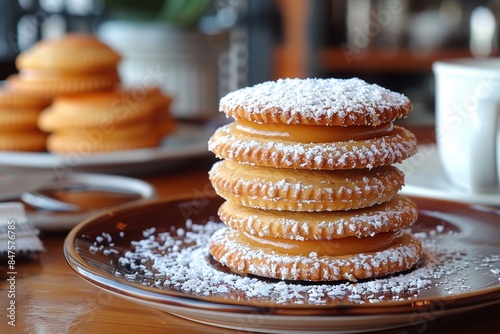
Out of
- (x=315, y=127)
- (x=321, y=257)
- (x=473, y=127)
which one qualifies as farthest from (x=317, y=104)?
(x=473, y=127)

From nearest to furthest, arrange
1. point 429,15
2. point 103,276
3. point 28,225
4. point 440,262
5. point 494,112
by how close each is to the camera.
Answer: point 103,276, point 440,262, point 28,225, point 494,112, point 429,15

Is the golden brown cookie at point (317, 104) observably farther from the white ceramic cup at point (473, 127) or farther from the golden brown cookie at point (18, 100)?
the golden brown cookie at point (18, 100)

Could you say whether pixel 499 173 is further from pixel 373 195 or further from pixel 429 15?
pixel 429 15

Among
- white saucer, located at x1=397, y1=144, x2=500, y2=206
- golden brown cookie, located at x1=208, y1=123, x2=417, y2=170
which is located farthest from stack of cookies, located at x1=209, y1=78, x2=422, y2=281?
white saucer, located at x1=397, y1=144, x2=500, y2=206

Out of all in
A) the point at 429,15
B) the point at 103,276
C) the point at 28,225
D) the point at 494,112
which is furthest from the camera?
the point at 429,15

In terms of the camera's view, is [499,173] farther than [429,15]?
No

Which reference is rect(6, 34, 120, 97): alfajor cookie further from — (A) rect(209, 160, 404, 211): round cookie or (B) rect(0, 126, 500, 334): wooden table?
(A) rect(209, 160, 404, 211): round cookie

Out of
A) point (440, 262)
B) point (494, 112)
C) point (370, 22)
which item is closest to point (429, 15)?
point (370, 22)
